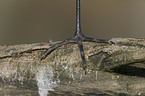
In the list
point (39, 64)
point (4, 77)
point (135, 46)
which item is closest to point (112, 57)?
point (135, 46)

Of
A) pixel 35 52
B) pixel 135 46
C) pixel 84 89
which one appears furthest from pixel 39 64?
pixel 135 46

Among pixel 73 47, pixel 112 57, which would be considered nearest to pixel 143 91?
pixel 112 57

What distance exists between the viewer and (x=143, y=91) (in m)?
0.62

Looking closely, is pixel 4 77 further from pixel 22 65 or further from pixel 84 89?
pixel 84 89

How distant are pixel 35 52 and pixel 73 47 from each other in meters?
0.13

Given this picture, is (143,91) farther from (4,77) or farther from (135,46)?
(4,77)

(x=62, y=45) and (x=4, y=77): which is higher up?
(x=62, y=45)

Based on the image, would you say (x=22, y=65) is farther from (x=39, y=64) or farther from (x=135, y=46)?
(x=135, y=46)

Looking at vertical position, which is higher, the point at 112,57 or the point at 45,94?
the point at 112,57

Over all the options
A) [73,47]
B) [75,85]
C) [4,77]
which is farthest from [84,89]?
[4,77]

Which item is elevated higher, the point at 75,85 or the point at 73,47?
the point at 73,47

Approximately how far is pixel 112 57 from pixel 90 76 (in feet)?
0.29

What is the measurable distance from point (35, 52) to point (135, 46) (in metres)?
0.32

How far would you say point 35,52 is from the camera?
70 centimetres
